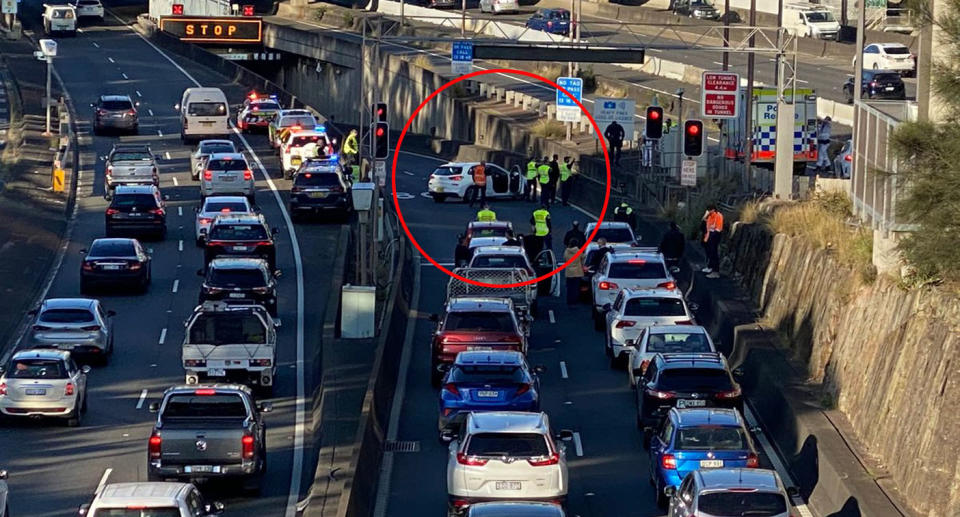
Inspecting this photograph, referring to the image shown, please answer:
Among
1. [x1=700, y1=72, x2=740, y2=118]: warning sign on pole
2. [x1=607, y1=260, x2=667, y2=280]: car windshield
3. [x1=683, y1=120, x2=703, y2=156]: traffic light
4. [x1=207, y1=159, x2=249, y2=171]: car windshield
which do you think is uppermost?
[x1=700, y1=72, x2=740, y2=118]: warning sign on pole

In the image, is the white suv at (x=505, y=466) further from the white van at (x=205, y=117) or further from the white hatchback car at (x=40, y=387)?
the white van at (x=205, y=117)

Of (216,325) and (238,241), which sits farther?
(238,241)

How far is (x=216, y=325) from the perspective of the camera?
33.6 metres

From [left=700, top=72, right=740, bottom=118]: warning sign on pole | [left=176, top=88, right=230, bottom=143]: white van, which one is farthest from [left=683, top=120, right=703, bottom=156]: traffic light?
[left=176, top=88, right=230, bottom=143]: white van

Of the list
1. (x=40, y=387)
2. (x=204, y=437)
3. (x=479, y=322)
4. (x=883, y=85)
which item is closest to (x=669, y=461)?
(x=204, y=437)

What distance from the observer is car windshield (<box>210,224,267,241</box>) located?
45.1m

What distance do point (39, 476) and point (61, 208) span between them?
27.3 metres

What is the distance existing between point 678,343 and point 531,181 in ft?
91.1

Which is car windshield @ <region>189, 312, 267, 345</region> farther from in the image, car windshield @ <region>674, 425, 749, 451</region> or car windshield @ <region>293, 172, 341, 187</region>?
car windshield @ <region>293, 172, 341, 187</region>

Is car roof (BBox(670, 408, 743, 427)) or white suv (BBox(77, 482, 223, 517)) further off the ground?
car roof (BBox(670, 408, 743, 427))

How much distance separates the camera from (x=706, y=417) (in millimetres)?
25312

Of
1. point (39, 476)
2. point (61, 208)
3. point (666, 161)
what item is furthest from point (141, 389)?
point (666, 161)

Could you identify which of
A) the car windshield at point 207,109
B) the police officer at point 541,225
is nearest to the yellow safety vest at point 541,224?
the police officer at point 541,225

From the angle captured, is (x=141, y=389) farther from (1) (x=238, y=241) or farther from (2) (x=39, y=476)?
(1) (x=238, y=241)
